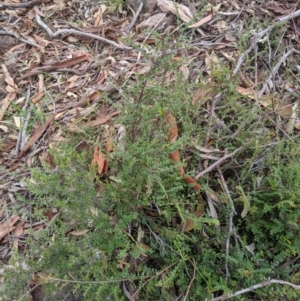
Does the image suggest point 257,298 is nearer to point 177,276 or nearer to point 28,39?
point 177,276

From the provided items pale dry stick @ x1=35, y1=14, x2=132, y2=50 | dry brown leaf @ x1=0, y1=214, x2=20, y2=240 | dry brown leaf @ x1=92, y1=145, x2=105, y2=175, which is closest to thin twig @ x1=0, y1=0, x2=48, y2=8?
pale dry stick @ x1=35, y1=14, x2=132, y2=50

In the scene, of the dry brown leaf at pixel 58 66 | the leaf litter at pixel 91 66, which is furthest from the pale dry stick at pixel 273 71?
the dry brown leaf at pixel 58 66

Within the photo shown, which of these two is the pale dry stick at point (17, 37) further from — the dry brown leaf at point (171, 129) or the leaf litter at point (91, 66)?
the dry brown leaf at point (171, 129)

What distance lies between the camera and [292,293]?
1.69 metres

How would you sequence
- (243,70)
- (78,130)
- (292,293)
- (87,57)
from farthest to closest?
(87,57) < (243,70) < (78,130) < (292,293)

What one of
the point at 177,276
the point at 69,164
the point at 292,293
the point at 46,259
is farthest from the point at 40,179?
the point at 292,293

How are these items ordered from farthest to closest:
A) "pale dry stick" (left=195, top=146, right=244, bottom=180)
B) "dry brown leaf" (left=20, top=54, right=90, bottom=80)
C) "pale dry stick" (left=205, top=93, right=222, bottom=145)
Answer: "dry brown leaf" (left=20, top=54, right=90, bottom=80) → "pale dry stick" (left=205, top=93, right=222, bottom=145) → "pale dry stick" (left=195, top=146, right=244, bottom=180)

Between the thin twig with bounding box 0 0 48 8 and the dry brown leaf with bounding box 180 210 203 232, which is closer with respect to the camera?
the dry brown leaf with bounding box 180 210 203 232

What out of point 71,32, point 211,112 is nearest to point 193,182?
point 211,112

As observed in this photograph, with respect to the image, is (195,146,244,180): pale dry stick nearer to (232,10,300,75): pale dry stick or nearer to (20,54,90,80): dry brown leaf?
(232,10,300,75): pale dry stick

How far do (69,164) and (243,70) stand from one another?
3.70 feet

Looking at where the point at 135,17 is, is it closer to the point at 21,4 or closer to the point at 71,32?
the point at 71,32

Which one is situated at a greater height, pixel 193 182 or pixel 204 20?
pixel 204 20

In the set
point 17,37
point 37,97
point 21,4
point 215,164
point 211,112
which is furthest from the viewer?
point 21,4
